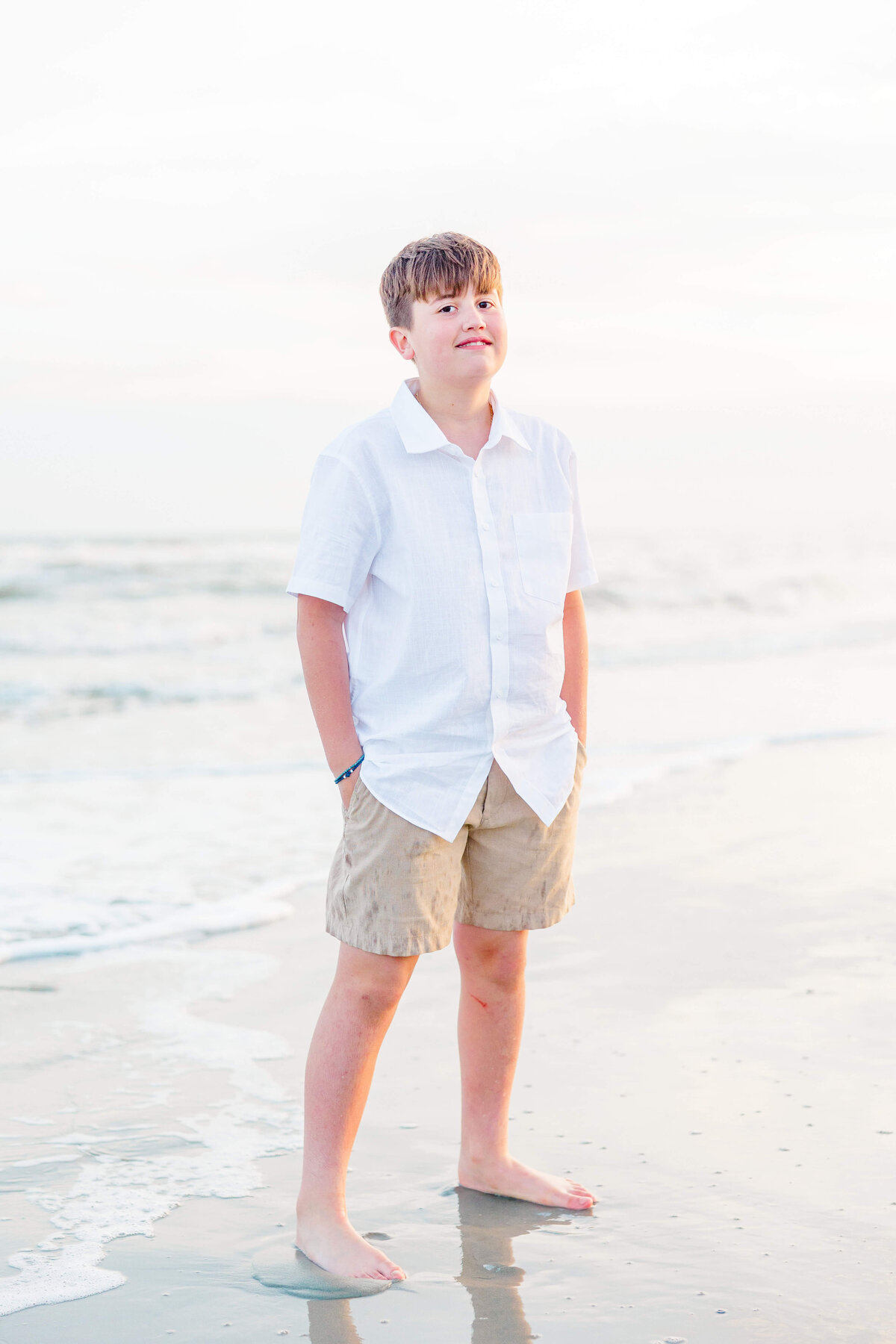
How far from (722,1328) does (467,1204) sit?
62 centimetres

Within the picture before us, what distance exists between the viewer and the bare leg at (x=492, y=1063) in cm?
246

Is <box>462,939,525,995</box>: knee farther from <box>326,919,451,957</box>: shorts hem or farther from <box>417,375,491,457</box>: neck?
<box>417,375,491,457</box>: neck

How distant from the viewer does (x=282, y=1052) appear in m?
3.33

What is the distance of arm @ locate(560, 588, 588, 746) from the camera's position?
2.51 m

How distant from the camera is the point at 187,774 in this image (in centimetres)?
A: 709

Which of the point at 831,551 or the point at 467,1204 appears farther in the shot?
the point at 831,551

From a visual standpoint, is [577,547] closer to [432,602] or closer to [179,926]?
[432,602]

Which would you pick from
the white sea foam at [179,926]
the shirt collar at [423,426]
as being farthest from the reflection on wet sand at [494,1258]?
the white sea foam at [179,926]

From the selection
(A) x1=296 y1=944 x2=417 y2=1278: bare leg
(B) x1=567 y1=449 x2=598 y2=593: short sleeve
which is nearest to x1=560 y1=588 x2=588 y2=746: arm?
(B) x1=567 y1=449 x2=598 y2=593: short sleeve

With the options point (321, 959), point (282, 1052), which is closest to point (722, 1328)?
point (282, 1052)

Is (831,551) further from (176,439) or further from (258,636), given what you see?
(258,636)

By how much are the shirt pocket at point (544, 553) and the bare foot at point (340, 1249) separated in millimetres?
1178

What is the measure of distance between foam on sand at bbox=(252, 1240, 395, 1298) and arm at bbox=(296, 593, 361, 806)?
2.66ft

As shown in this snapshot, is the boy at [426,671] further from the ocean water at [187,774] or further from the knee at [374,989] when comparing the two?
the ocean water at [187,774]
